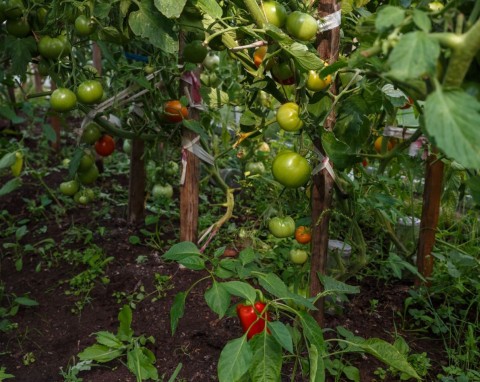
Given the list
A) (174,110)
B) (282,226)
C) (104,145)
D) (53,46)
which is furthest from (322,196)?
(104,145)

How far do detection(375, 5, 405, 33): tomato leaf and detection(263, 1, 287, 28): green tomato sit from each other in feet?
2.00

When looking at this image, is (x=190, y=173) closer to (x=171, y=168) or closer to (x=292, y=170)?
(x=171, y=168)

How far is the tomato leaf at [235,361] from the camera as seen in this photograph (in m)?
0.96

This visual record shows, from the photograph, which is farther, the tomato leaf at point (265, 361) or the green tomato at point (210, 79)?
the green tomato at point (210, 79)

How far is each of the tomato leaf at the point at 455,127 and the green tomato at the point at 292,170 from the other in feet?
2.25

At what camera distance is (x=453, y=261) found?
5.80ft

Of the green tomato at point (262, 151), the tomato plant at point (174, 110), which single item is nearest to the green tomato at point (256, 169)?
the green tomato at point (262, 151)

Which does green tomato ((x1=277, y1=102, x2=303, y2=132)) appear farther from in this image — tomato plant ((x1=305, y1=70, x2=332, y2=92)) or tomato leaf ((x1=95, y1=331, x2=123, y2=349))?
tomato leaf ((x1=95, y1=331, x2=123, y2=349))

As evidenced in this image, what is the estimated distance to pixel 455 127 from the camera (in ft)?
1.67

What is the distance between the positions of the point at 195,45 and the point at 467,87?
97 cm

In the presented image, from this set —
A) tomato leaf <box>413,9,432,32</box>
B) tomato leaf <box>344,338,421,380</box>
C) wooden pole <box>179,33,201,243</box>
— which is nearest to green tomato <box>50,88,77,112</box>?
wooden pole <box>179,33,201,243</box>

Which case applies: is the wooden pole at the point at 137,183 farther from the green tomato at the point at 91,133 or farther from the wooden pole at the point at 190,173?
the wooden pole at the point at 190,173

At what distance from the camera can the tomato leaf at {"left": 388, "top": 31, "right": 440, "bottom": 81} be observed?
1.68 feet

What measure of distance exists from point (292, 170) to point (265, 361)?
437 millimetres
